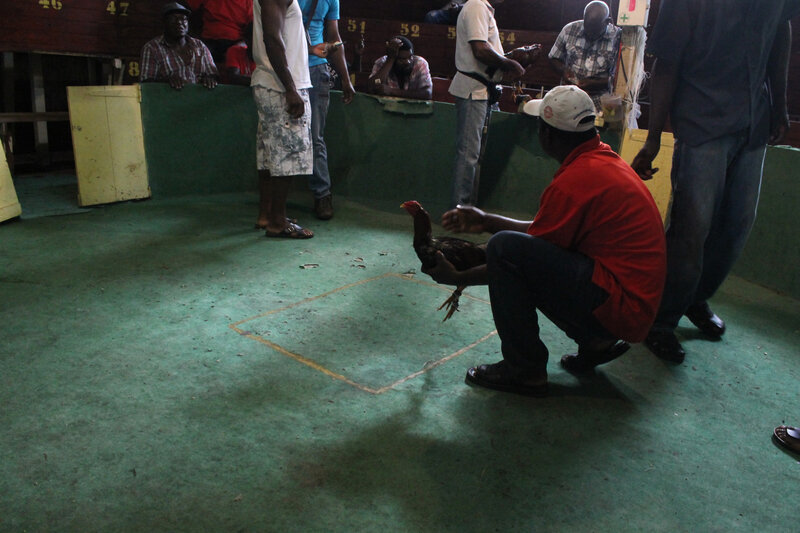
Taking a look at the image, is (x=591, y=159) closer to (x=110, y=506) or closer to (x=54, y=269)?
(x=110, y=506)

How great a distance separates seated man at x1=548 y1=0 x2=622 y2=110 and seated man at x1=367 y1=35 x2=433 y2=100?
3.99ft

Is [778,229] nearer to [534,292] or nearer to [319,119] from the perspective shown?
[534,292]

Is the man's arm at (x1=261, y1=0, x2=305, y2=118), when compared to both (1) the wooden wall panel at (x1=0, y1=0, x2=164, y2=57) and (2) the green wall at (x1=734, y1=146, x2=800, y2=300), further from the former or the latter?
(1) the wooden wall panel at (x1=0, y1=0, x2=164, y2=57)

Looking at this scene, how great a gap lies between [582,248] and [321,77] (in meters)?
3.12

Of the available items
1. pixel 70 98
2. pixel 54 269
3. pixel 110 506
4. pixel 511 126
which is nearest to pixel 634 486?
pixel 110 506

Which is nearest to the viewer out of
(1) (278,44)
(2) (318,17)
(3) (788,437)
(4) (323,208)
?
(3) (788,437)

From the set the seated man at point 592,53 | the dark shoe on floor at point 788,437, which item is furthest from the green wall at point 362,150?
the dark shoe on floor at point 788,437

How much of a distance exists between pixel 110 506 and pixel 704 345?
2.63m

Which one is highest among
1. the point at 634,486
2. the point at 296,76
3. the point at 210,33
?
the point at 210,33

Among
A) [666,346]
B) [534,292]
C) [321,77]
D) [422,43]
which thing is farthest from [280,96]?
[422,43]

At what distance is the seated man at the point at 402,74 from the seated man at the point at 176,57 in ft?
4.83

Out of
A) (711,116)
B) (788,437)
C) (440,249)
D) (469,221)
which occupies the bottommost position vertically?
(788,437)

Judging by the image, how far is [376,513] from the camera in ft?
5.65

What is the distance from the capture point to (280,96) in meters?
4.02
